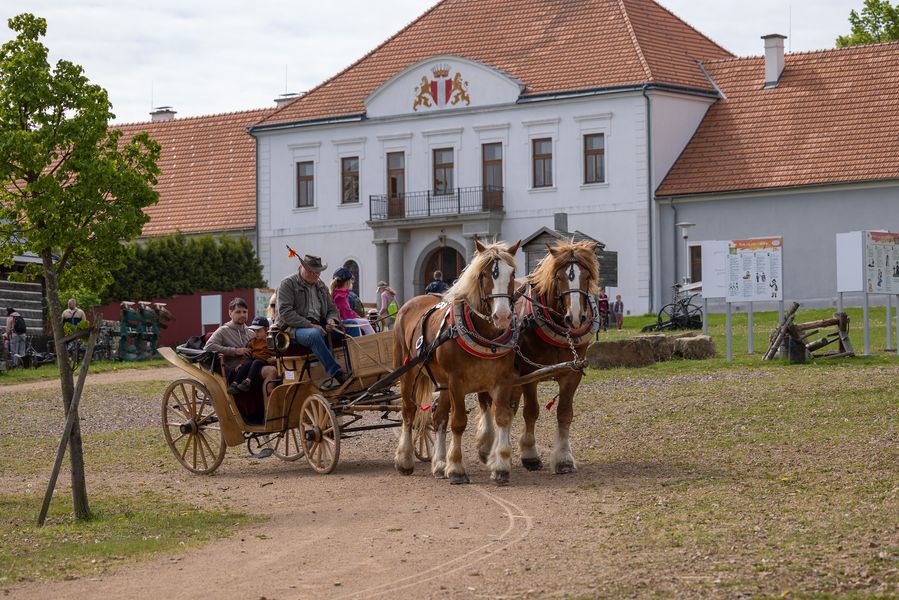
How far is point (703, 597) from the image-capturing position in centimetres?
841

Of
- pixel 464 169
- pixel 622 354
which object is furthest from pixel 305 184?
pixel 622 354

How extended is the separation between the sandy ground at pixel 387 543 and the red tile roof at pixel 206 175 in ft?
125

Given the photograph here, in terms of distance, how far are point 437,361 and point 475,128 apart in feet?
112

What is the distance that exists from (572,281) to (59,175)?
173 inches

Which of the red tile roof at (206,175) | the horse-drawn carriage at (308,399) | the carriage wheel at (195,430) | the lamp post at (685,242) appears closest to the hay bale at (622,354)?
the horse-drawn carriage at (308,399)

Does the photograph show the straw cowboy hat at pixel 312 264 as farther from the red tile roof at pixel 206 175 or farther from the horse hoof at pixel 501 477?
the red tile roof at pixel 206 175

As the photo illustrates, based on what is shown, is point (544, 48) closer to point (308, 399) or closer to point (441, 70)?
point (441, 70)

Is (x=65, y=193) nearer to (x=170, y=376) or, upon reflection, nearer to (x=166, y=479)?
(x=166, y=479)

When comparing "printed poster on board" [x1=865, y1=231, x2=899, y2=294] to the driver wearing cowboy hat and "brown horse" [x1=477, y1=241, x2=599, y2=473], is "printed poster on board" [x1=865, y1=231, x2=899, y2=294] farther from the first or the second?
the driver wearing cowboy hat

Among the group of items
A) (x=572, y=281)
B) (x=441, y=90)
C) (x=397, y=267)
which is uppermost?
(x=441, y=90)

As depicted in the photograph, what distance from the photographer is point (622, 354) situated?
23.8m

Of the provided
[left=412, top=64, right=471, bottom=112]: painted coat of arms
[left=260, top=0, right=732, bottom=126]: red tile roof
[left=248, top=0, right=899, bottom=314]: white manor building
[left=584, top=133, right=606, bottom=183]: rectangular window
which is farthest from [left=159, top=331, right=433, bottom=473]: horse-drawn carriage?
[left=412, top=64, right=471, bottom=112]: painted coat of arms

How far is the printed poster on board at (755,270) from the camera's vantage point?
24.4 meters

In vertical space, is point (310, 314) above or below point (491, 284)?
below
